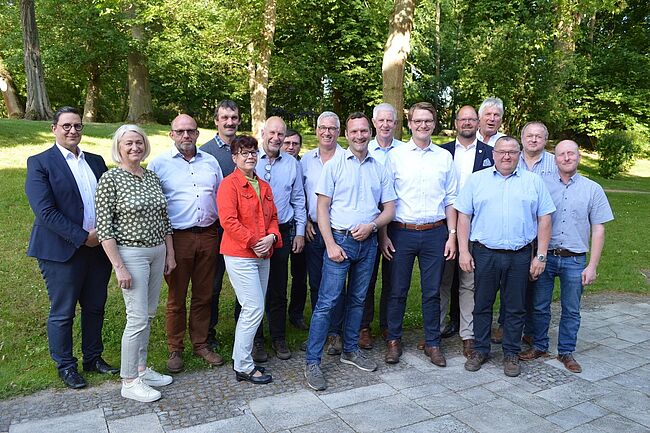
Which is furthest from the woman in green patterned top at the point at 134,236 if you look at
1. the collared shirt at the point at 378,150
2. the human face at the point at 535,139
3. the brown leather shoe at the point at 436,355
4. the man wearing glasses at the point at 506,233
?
the human face at the point at 535,139

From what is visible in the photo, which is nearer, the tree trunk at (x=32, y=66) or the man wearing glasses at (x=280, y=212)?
the man wearing glasses at (x=280, y=212)

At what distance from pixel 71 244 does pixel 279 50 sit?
19.8 meters

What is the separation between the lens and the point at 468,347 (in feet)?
15.9

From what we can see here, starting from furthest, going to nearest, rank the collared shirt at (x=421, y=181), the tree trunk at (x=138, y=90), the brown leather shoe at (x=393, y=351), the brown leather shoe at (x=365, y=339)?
the tree trunk at (x=138, y=90) → the brown leather shoe at (x=365, y=339) → the brown leather shoe at (x=393, y=351) → the collared shirt at (x=421, y=181)

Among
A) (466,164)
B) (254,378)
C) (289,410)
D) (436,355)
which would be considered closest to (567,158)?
(466,164)

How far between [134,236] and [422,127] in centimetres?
248

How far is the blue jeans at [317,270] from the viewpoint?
4650mm

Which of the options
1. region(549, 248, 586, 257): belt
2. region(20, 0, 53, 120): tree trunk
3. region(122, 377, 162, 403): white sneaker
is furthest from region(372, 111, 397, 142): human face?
region(20, 0, 53, 120): tree trunk

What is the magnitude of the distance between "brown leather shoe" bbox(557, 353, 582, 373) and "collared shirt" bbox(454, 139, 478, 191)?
69.0 inches

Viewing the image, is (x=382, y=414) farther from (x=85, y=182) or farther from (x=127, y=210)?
(x=85, y=182)

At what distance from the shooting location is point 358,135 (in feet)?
14.1

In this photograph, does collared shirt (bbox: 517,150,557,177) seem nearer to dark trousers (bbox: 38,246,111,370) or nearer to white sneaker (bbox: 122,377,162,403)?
white sneaker (bbox: 122,377,162,403)

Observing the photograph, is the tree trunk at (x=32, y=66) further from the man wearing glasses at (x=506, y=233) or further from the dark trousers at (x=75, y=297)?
the man wearing glasses at (x=506, y=233)

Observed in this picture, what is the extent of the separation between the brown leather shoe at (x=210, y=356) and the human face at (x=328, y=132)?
204 centimetres
